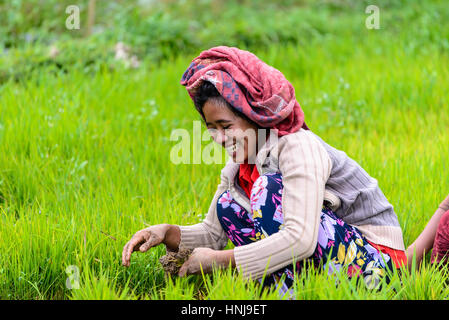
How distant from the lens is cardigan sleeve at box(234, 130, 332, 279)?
1.99m

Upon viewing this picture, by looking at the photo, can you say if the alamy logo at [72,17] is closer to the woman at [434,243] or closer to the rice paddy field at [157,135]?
the rice paddy field at [157,135]

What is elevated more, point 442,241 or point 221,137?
point 221,137

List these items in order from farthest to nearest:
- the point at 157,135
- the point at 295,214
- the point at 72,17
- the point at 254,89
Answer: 1. the point at 72,17
2. the point at 157,135
3. the point at 254,89
4. the point at 295,214

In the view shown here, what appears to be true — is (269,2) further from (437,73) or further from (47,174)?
(47,174)

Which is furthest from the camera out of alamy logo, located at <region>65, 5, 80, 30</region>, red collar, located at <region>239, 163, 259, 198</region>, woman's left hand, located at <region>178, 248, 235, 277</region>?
alamy logo, located at <region>65, 5, 80, 30</region>

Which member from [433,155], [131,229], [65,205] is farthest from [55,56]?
[433,155]

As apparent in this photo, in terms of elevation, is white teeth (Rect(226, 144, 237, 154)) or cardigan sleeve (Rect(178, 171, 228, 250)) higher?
white teeth (Rect(226, 144, 237, 154))

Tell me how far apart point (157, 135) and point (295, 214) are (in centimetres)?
210

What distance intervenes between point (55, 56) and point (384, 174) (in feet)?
10.7

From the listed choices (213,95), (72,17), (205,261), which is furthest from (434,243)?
(72,17)

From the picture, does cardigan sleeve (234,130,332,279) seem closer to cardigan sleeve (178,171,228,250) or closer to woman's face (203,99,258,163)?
woman's face (203,99,258,163)

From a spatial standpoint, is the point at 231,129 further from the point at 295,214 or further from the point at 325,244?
the point at 325,244

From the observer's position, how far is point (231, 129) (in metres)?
2.19

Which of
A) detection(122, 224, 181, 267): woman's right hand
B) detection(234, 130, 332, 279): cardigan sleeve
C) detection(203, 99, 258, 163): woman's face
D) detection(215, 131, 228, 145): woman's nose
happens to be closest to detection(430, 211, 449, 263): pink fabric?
detection(234, 130, 332, 279): cardigan sleeve
